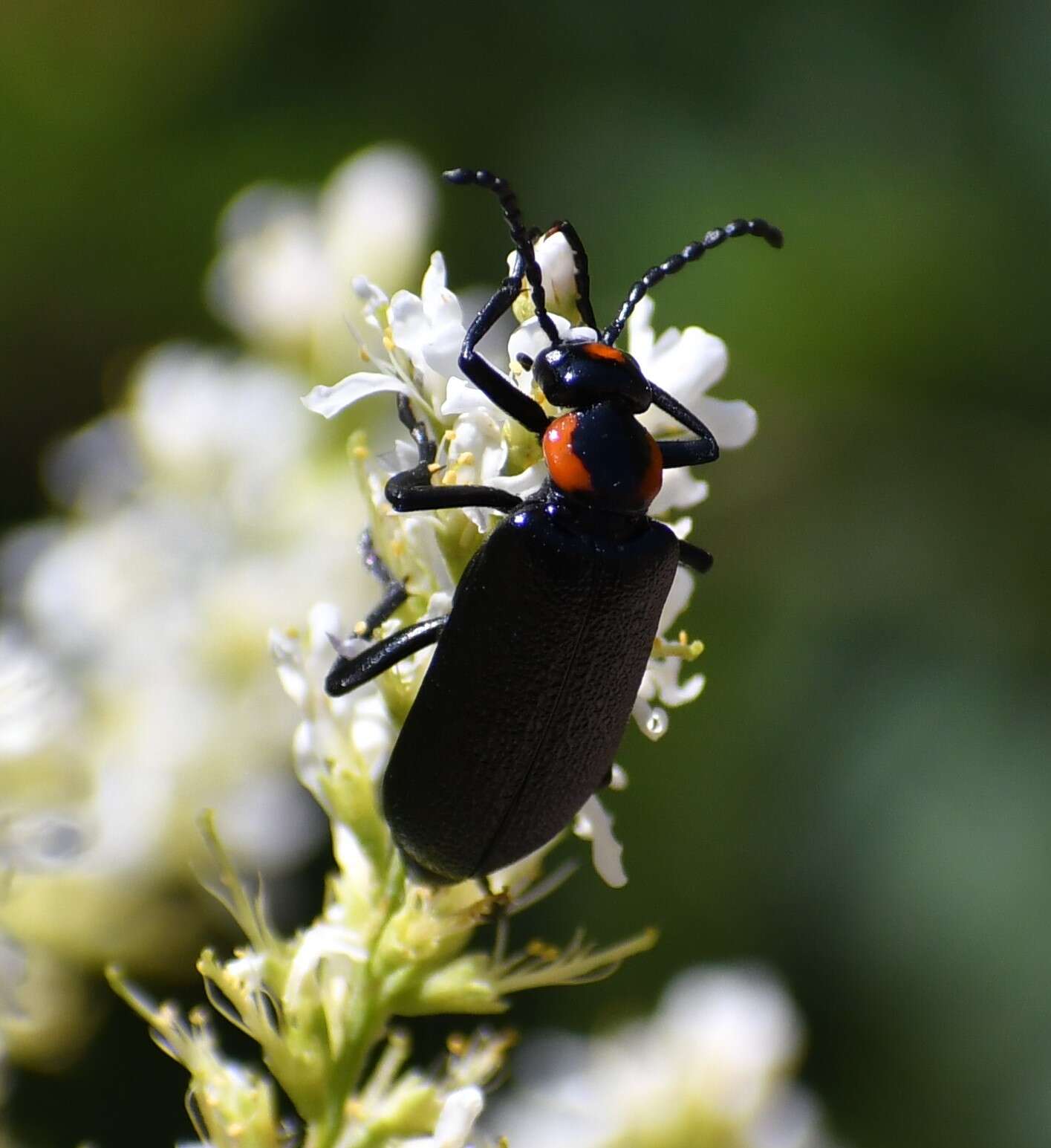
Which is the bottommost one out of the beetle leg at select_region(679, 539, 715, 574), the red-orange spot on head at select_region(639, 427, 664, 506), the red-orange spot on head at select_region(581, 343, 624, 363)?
the beetle leg at select_region(679, 539, 715, 574)

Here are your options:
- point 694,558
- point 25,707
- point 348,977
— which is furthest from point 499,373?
point 25,707

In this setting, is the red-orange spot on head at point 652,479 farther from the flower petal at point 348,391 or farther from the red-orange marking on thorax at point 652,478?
the flower petal at point 348,391

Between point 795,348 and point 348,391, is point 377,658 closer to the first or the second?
point 348,391

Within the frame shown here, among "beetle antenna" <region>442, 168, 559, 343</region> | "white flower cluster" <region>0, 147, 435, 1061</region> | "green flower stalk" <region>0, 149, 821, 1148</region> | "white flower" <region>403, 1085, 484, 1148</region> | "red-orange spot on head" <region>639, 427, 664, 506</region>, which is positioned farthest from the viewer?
"white flower cluster" <region>0, 147, 435, 1061</region>

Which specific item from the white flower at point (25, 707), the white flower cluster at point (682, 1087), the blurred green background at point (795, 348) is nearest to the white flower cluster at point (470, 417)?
the white flower at point (25, 707)

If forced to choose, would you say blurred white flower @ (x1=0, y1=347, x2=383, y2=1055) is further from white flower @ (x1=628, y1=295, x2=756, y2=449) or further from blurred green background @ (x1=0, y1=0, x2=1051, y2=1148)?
white flower @ (x1=628, y1=295, x2=756, y2=449)

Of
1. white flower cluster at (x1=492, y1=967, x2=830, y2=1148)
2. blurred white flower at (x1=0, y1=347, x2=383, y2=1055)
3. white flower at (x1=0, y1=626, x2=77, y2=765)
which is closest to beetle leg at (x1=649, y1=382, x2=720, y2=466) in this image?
white flower at (x1=0, y1=626, x2=77, y2=765)

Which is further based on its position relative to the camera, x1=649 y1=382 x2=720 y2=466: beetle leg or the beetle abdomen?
x1=649 y1=382 x2=720 y2=466: beetle leg
